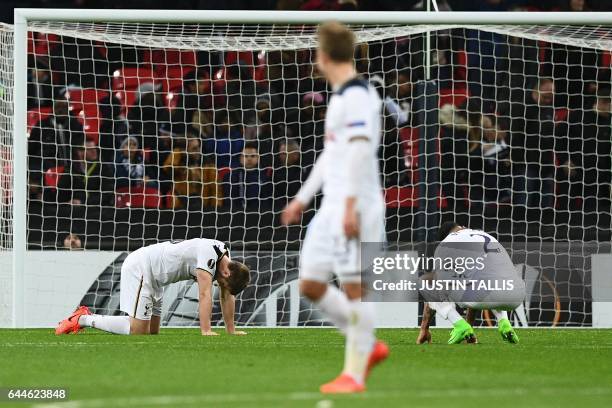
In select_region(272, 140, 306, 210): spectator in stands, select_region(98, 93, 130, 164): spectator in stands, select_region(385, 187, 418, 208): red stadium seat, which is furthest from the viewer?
select_region(98, 93, 130, 164): spectator in stands

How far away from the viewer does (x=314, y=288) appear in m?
6.87

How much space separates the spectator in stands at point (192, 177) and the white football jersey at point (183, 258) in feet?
8.74

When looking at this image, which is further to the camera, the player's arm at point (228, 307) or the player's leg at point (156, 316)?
the player's leg at point (156, 316)

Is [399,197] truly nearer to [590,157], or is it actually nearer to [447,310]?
[590,157]

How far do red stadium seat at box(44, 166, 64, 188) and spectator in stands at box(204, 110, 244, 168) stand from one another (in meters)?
1.97

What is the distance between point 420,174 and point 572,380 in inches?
326

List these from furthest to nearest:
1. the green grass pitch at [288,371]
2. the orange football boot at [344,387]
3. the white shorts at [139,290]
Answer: the white shorts at [139,290], the orange football boot at [344,387], the green grass pitch at [288,371]

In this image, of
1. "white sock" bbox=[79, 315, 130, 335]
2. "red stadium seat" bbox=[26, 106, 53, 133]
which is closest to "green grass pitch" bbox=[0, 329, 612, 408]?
"white sock" bbox=[79, 315, 130, 335]

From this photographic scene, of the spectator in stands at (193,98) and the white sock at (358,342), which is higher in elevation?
the spectator in stands at (193,98)

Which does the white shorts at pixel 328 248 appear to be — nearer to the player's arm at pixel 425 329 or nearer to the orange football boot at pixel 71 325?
the player's arm at pixel 425 329

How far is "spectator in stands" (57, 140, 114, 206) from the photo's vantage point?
1673 centimetres

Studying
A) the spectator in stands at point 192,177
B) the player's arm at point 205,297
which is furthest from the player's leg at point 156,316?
the spectator in stands at point 192,177

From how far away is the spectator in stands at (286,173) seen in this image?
16953 millimetres

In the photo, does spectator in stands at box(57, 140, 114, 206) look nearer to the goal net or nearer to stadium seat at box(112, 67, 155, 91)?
the goal net
